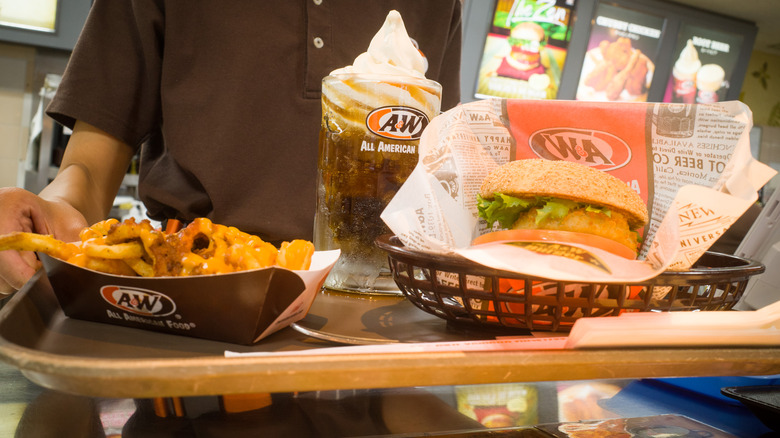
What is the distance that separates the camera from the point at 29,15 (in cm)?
368

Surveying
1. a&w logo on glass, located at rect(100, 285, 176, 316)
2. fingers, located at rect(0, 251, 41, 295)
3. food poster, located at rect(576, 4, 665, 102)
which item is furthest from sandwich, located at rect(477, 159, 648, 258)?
food poster, located at rect(576, 4, 665, 102)

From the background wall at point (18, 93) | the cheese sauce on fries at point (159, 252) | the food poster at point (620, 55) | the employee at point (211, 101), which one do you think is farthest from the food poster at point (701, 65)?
the cheese sauce on fries at point (159, 252)

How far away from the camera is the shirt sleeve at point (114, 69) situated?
134 cm

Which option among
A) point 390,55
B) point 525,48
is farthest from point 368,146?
point 525,48

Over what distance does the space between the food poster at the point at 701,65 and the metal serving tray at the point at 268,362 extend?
5.20 metres

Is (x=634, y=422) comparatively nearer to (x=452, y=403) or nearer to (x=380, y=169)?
(x=452, y=403)

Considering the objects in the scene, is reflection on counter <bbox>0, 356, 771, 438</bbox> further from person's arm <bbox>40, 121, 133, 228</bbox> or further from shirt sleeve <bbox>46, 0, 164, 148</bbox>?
shirt sleeve <bbox>46, 0, 164, 148</bbox>

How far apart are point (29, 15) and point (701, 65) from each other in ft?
17.4

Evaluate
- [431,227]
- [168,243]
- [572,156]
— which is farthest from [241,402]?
[572,156]

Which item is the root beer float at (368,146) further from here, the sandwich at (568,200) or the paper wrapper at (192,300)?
the paper wrapper at (192,300)

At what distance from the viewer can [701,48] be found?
5.17 meters

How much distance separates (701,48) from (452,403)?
5498 millimetres

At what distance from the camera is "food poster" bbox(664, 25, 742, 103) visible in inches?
201

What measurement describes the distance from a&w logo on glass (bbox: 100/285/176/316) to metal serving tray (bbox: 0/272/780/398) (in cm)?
3
